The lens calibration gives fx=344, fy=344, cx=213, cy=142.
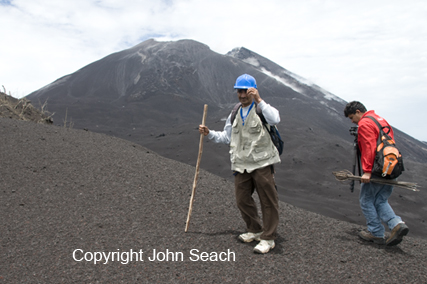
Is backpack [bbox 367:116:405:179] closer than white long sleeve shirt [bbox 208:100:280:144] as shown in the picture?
No

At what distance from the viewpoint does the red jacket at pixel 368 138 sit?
144 inches

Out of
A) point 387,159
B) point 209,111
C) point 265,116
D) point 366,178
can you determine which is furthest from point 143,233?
point 209,111

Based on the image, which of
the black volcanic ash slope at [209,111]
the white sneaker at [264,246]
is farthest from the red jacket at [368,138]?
the black volcanic ash slope at [209,111]

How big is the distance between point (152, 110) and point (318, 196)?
84.1 ft

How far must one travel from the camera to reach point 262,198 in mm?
3570

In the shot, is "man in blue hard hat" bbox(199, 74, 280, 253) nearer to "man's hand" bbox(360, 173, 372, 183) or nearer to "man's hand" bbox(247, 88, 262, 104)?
"man's hand" bbox(247, 88, 262, 104)

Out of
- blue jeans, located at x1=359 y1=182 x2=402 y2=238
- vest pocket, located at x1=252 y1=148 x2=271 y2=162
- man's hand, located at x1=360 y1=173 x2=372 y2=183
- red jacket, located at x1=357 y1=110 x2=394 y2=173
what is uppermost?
red jacket, located at x1=357 y1=110 x2=394 y2=173

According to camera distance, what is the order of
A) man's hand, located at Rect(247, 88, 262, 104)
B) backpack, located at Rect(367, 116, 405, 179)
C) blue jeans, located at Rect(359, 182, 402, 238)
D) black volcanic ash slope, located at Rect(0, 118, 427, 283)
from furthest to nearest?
1. blue jeans, located at Rect(359, 182, 402, 238)
2. backpack, located at Rect(367, 116, 405, 179)
3. man's hand, located at Rect(247, 88, 262, 104)
4. black volcanic ash slope, located at Rect(0, 118, 427, 283)

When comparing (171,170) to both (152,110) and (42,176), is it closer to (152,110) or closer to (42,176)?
(42,176)

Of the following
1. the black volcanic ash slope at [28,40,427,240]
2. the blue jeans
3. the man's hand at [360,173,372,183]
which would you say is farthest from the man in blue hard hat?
the black volcanic ash slope at [28,40,427,240]

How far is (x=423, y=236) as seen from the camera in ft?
27.3

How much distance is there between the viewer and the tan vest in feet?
11.4

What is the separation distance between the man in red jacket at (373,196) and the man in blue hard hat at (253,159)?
101 centimetres

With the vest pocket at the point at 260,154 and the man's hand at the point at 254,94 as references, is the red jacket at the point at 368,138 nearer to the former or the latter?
the vest pocket at the point at 260,154
